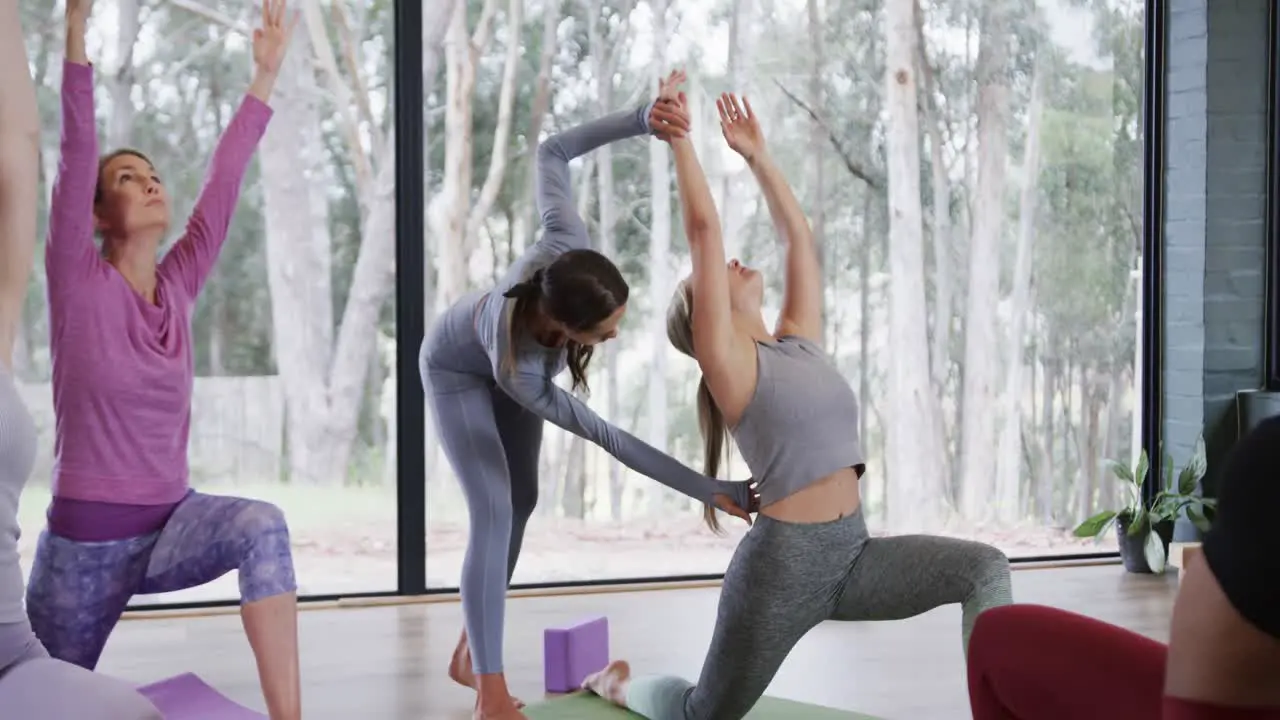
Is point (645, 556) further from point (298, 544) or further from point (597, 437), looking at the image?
point (597, 437)

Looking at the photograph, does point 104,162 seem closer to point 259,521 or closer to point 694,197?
point 259,521

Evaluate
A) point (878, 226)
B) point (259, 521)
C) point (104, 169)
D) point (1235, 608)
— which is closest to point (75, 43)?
point (104, 169)

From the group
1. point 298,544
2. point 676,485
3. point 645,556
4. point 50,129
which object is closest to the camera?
point 676,485

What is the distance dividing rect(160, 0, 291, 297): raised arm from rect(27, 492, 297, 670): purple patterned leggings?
1.56ft

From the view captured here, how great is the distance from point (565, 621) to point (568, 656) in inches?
28.1

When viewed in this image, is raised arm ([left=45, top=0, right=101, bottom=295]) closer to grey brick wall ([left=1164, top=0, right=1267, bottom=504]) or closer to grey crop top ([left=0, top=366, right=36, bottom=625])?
grey crop top ([left=0, top=366, right=36, bottom=625])

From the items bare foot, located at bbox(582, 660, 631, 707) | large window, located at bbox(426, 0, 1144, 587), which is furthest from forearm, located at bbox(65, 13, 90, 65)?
large window, located at bbox(426, 0, 1144, 587)

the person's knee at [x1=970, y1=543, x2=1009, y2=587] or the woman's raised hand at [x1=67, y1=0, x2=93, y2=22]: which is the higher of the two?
the woman's raised hand at [x1=67, y1=0, x2=93, y2=22]

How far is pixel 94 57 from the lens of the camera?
4180 millimetres

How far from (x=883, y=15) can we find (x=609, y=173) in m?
1.12

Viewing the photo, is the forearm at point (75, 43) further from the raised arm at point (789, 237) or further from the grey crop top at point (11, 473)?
the raised arm at point (789, 237)

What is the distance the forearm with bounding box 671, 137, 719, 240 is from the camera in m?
2.50

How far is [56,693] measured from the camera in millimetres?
1729

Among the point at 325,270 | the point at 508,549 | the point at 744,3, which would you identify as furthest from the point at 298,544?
the point at 744,3
